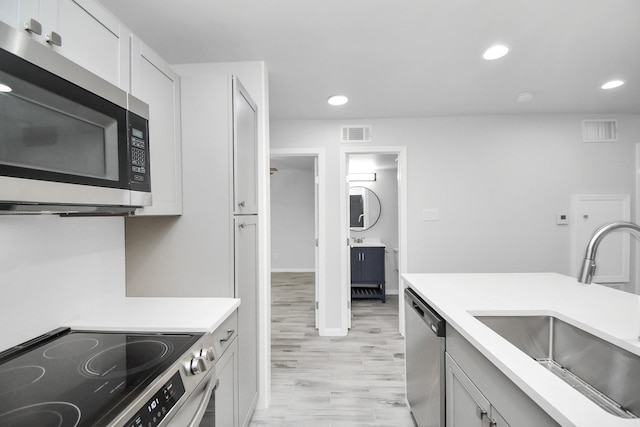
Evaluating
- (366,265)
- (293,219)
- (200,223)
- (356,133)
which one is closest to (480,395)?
(200,223)

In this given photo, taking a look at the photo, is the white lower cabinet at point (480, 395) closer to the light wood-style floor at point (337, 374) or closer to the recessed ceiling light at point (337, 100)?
the light wood-style floor at point (337, 374)

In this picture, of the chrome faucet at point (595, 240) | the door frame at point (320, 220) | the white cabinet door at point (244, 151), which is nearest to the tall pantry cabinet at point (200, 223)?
the white cabinet door at point (244, 151)

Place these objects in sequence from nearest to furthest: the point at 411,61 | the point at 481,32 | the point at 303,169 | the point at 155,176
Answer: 1. the point at 155,176
2. the point at 481,32
3. the point at 411,61
4. the point at 303,169

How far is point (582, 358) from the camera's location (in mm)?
1146

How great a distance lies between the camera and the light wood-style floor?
1.96 meters

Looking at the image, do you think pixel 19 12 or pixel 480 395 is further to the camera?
pixel 480 395

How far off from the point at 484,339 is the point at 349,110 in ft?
8.33

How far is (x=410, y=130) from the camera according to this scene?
3.31 m

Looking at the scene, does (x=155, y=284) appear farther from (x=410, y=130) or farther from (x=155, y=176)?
(x=410, y=130)

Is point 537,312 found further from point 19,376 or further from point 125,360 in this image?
point 19,376

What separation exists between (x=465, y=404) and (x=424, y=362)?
Result: 451 millimetres

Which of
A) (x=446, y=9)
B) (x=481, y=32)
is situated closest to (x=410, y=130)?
(x=481, y=32)

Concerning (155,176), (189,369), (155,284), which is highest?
(155,176)

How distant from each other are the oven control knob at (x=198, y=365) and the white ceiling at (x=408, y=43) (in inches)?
64.4
